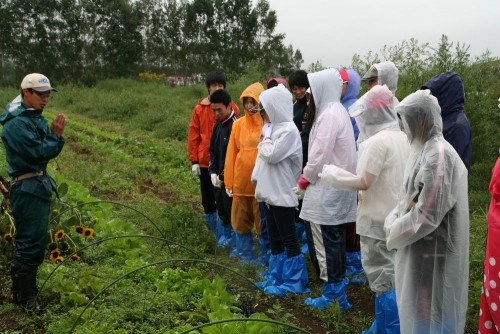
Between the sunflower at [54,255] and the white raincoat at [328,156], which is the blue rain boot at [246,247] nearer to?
the white raincoat at [328,156]

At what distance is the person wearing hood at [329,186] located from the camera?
3.58 m

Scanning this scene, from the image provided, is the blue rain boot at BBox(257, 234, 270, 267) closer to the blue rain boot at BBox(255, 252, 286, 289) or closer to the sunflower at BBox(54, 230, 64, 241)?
the blue rain boot at BBox(255, 252, 286, 289)

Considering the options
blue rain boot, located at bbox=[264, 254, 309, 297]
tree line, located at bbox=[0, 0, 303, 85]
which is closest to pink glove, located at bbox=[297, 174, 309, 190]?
blue rain boot, located at bbox=[264, 254, 309, 297]

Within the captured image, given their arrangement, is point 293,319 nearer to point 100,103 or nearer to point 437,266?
point 437,266

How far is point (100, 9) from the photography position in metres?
29.3

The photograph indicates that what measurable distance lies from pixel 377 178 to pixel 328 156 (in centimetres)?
58

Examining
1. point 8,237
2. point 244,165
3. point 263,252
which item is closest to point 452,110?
point 244,165

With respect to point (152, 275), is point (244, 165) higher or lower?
higher

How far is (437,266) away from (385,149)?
2.73 ft

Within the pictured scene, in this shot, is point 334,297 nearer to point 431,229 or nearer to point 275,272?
point 275,272

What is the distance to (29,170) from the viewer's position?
11.3ft

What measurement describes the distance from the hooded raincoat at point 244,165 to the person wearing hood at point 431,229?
6.77 feet

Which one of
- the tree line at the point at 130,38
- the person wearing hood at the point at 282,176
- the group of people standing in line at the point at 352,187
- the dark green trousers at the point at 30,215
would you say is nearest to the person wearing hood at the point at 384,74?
the group of people standing in line at the point at 352,187

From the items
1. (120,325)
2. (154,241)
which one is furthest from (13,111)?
(154,241)
